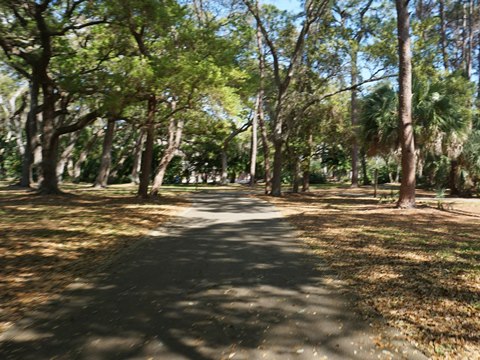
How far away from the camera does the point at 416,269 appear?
19.5ft

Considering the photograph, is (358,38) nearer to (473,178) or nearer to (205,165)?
(473,178)

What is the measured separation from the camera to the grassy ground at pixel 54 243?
16.7ft

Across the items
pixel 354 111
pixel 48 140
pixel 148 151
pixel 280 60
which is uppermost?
pixel 280 60

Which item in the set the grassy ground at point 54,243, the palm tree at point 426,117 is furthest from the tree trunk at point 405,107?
the grassy ground at point 54,243

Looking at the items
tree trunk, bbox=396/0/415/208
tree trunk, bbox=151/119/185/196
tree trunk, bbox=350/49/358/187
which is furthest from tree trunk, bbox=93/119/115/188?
tree trunk, bbox=396/0/415/208

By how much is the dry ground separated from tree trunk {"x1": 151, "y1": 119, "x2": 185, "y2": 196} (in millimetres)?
9624

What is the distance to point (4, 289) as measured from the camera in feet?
16.7

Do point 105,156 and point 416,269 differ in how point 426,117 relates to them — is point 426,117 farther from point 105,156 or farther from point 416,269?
point 105,156

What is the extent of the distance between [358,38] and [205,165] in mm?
30351

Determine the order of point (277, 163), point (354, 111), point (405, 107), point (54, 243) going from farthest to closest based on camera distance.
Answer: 1. point (354, 111)
2. point (277, 163)
3. point (405, 107)
4. point (54, 243)

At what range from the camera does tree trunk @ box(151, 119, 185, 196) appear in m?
19.5

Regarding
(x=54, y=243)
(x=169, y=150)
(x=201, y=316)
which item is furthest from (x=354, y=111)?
(x=201, y=316)

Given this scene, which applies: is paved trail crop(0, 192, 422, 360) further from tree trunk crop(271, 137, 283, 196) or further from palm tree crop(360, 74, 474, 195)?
tree trunk crop(271, 137, 283, 196)

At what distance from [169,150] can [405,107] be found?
10993 millimetres
